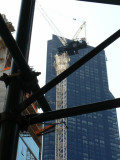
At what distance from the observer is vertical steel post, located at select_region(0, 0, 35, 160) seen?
4281mm

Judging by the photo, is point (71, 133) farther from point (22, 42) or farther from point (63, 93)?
point (22, 42)

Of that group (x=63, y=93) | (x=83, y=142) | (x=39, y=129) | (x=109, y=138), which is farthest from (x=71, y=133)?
(x=39, y=129)

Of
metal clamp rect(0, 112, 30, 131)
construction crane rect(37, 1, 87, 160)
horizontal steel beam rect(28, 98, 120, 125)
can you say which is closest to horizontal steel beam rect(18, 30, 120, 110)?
metal clamp rect(0, 112, 30, 131)

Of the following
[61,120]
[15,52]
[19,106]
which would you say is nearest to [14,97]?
[19,106]

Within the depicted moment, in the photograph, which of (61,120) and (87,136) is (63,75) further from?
(87,136)

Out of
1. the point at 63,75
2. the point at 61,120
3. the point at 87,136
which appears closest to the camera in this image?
the point at 63,75

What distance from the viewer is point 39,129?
4341 centimetres

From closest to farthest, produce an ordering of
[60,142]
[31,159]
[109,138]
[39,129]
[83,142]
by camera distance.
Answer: [31,159], [39,129], [60,142], [83,142], [109,138]

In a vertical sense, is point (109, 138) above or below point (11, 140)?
above

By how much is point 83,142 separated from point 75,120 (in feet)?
46.9

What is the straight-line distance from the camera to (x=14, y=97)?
16.0 feet

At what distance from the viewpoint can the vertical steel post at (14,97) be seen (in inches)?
169

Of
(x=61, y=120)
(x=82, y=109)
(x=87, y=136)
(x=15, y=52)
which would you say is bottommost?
(x=82, y=109)

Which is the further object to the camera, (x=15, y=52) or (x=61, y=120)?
A: (x=61, y=120)
